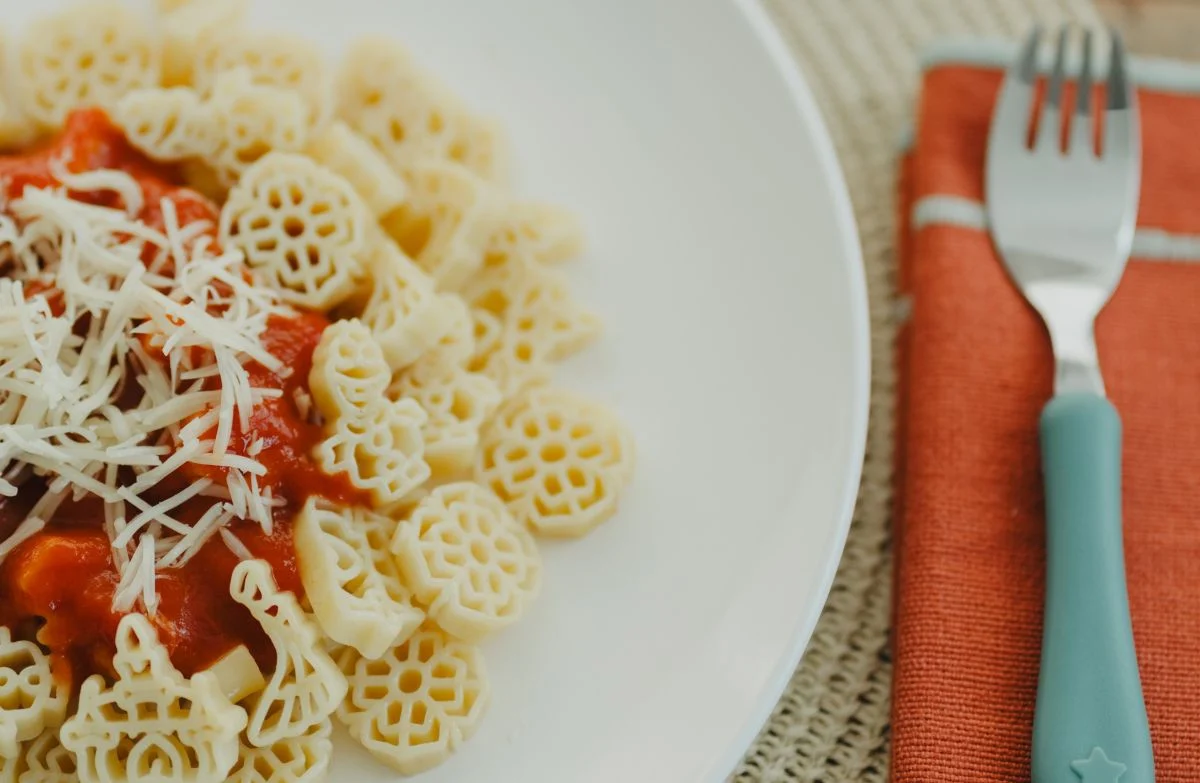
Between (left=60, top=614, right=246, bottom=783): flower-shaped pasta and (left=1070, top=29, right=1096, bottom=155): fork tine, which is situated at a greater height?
(left=1070, top=29, right=1096, bottom=155): fork tine

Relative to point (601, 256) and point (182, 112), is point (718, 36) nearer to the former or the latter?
point (601, 256)

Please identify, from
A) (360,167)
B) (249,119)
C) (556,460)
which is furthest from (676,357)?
(249,119)

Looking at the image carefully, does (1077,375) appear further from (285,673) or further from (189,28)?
(189,28)

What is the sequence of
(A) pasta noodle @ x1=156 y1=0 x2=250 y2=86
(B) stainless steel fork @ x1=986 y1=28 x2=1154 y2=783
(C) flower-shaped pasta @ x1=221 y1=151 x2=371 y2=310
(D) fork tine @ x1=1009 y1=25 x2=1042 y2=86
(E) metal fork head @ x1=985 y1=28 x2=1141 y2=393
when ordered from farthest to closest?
(D) fork tine @ x1=1009 y1=25 x2=1042 y2=86, (E) metal fork head @ x1=985 y1=28 x2=1141 y2=393, (A) pasta noodle @ x1=156 y1=0 x2=250 y2=86, (C) flower-shaped pasta @ x1=221 y1=151 x2=371 y2=310, (B) stainless steel fork @ x1=986 y1=28 x2=1154 y2=783

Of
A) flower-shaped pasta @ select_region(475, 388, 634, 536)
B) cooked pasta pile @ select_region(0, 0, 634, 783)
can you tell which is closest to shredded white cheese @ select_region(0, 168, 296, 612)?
cooked pasta pile @ select_region(0, 0, 634, 783)

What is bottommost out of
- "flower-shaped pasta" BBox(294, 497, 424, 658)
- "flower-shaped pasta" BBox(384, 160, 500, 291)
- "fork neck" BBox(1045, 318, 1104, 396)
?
"flower-shaped pasta" BBox(294, 497, 424, 658)

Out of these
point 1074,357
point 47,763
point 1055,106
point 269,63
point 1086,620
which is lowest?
point 47,763

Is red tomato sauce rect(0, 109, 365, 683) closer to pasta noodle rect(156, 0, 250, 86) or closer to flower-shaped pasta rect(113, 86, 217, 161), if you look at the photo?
flower-shaped pasta rect(113, 86, 217, 161)
